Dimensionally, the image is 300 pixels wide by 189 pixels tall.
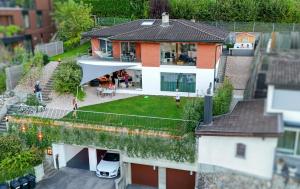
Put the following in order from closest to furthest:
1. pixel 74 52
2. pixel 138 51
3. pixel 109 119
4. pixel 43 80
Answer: pixel 109 119 → pixel 138 51 → pixel 43 80 → pixel 74 52

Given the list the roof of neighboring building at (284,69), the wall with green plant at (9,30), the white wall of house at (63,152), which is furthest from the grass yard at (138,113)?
the wall with green plant at (9,30)

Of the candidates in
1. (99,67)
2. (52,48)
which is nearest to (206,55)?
(99,67)

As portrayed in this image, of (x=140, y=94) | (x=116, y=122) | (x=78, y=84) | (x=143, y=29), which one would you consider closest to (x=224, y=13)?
(x=143, y=29)

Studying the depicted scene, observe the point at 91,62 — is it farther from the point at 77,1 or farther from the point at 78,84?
the point at 77,1

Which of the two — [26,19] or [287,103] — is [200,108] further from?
[26,19]

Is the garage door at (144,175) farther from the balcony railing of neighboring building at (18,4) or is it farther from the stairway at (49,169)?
the balcony railing of neighboring building at (18,4)
